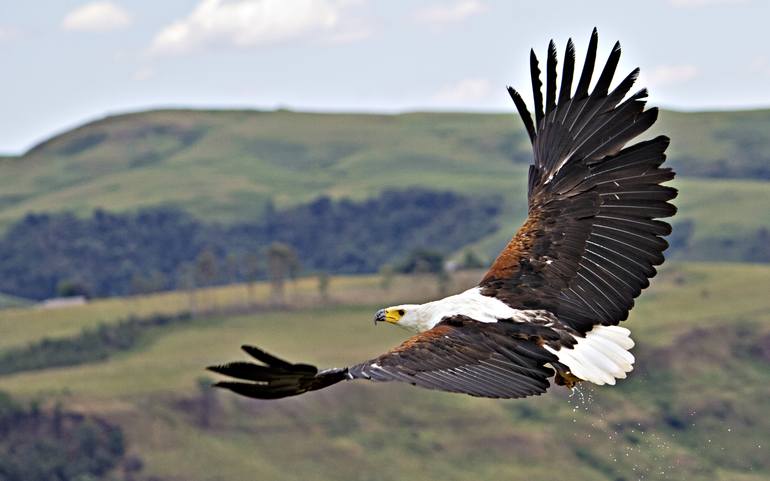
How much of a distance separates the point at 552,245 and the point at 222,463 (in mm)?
108221

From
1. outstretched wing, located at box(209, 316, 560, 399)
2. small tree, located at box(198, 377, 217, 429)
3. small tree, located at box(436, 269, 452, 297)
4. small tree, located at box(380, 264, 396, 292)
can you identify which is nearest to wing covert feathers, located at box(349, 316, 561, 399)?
outstretched wing, located at box(209, 316, 560, 399)

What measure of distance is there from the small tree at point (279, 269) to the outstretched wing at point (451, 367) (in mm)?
151798

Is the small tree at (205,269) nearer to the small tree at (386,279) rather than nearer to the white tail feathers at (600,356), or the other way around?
the small tree at (386,279)

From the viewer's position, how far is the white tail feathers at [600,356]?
18.3 metres

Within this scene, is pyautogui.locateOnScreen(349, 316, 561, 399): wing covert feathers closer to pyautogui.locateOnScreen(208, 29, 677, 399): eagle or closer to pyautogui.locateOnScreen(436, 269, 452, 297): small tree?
pyautogui.locateOnScreen(208, 29, 677, 399): eagle

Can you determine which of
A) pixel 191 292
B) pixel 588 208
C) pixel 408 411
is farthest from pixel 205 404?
pixel 588 208

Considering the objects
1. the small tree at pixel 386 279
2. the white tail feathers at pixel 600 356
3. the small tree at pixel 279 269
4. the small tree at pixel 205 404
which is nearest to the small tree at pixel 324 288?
the small tree at pixel 279 269

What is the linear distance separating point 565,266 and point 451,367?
3.24 meters

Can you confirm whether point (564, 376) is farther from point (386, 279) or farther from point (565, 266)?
point (386, 279)

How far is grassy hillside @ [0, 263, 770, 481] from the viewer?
112375mm

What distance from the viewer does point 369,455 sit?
12494cm

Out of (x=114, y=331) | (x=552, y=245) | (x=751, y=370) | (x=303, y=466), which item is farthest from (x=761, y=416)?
(x=552, y=245)

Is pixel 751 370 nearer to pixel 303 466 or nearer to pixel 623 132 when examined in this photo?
pixel 303 466

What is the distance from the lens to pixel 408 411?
13212 centimetres
